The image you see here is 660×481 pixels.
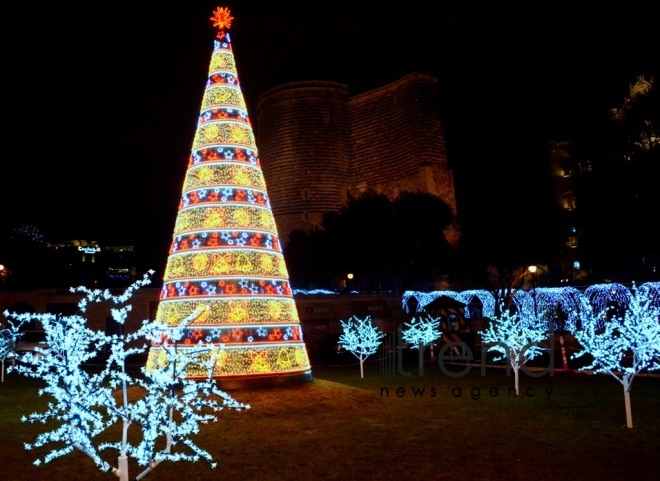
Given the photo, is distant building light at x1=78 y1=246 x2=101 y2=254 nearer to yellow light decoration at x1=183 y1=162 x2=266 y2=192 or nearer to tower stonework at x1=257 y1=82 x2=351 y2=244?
tower stonework at x1=257 y1=82 x2=351 y2=244

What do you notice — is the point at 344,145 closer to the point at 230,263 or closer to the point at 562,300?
the point at 562,300

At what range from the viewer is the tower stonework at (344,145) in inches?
2478

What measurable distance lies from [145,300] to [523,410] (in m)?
24.3

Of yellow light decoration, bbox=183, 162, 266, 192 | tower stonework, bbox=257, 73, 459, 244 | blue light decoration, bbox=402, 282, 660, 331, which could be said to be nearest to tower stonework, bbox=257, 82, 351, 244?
tower stonework, bbox=257, 73, 459, 244

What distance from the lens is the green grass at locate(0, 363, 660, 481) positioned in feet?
23.1

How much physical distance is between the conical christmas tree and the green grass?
0.92 meters

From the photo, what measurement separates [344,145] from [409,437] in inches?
2490

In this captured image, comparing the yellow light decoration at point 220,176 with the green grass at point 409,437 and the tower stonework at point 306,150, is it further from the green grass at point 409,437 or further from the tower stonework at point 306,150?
the tower stonework at point 306,150

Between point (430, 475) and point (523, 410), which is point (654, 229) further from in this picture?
point (430, 475)

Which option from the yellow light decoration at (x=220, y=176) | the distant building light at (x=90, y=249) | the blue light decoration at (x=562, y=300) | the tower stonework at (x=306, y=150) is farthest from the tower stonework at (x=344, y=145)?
the yellow light decoration at (x=220, y=176)

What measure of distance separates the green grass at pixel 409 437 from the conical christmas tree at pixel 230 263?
0.92 m

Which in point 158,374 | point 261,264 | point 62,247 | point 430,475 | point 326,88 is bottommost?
point 430,475

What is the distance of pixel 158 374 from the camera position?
17.3 feet

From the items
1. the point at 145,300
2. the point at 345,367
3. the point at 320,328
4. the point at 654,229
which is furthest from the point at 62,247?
the point at 654,229
